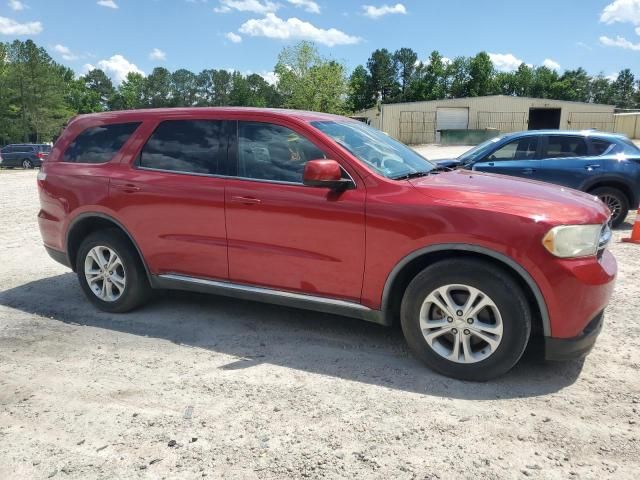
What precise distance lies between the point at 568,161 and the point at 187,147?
259 inches

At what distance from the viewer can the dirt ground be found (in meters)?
2.71

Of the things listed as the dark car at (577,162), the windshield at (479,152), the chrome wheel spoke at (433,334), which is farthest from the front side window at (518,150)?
the chrome wheel spoke at (433,334)

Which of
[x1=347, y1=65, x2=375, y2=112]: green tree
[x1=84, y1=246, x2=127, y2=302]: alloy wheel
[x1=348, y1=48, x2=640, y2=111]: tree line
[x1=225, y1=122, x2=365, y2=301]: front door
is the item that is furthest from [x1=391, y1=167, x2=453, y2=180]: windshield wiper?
[x1=347, y1=65, x2=375, y2=112]: green tree

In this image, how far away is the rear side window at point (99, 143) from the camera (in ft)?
16.1

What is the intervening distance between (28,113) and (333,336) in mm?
67423

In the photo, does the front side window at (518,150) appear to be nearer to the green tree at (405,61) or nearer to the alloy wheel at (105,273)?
the alloy wheel at (105,273)

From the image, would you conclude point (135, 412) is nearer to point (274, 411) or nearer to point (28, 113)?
point (274, 411)

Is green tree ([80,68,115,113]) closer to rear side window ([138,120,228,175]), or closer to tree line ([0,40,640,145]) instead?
tree line ([0,40,640,145])

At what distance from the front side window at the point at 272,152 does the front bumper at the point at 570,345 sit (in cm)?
203

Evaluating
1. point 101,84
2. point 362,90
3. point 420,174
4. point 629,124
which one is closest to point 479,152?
point 420,174

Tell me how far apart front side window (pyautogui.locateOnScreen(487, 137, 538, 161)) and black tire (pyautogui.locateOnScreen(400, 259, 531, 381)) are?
607 cm

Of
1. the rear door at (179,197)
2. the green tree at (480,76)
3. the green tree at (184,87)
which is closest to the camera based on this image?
the rear door at (179,197)

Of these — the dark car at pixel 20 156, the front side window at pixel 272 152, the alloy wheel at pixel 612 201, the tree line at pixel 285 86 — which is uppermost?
the tree line at pixel 285 86

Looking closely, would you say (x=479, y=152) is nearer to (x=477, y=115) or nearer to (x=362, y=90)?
(x=477, y=115)
